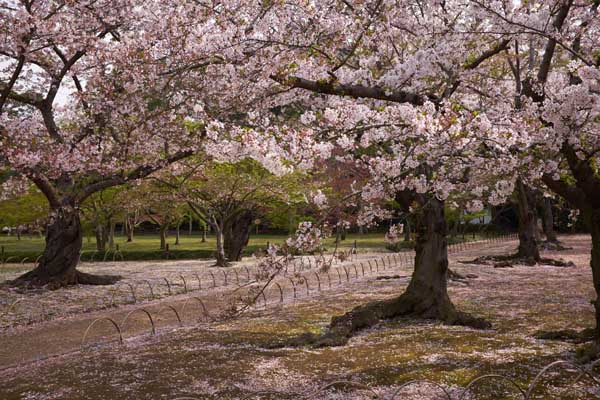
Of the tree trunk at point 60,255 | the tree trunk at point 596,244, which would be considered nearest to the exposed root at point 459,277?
the tree trunk at point 596,244

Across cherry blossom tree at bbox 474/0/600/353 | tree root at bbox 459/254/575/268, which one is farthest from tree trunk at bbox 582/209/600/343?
tree root at bbox 459/254/575/268

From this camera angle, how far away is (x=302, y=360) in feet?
26.5

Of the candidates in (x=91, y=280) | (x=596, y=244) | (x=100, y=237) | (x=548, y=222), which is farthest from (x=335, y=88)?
(x=548, y=222)

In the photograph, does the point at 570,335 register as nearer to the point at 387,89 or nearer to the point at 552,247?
the point at 387,89

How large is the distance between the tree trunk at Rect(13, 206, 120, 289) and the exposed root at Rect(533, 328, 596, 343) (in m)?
14.3

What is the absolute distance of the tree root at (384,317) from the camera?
30.0ft

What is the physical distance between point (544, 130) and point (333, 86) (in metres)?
2.78

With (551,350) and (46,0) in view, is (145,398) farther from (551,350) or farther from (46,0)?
(46,0)

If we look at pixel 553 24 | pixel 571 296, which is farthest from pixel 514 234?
pixel 553 24

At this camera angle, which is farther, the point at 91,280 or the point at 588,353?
the point at 91,280

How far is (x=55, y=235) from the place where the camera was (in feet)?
58.7

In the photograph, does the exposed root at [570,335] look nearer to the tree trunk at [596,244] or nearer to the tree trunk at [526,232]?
the tree trunk at [596,244]

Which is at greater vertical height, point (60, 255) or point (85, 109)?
point (85, 109)

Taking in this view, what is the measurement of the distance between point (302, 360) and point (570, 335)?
4387 millimetres
